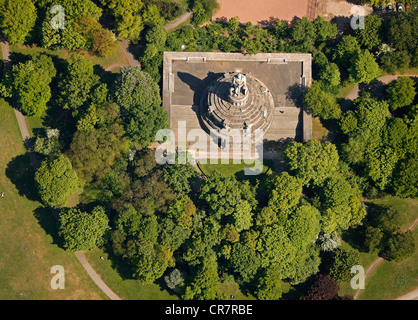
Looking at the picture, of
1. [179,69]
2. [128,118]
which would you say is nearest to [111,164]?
[128,118]

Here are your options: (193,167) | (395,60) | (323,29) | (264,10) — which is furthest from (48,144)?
(395,60)

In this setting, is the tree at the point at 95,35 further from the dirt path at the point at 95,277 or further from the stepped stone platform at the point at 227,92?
the dirt path at the point at 95,277

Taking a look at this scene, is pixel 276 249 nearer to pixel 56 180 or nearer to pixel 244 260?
pixel 244 260

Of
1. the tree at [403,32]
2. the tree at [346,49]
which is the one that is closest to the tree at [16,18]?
the tree at [346,49]

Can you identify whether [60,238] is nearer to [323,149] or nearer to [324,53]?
[323,149]

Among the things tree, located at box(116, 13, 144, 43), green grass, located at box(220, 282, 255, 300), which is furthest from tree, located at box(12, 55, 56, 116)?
green grass, located at box(220, 282, 255, 300)

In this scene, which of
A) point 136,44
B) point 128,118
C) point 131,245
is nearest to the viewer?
point 131,245

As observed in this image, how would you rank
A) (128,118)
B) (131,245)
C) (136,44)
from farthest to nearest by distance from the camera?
(136,44) < (128,118) < (131,245)
